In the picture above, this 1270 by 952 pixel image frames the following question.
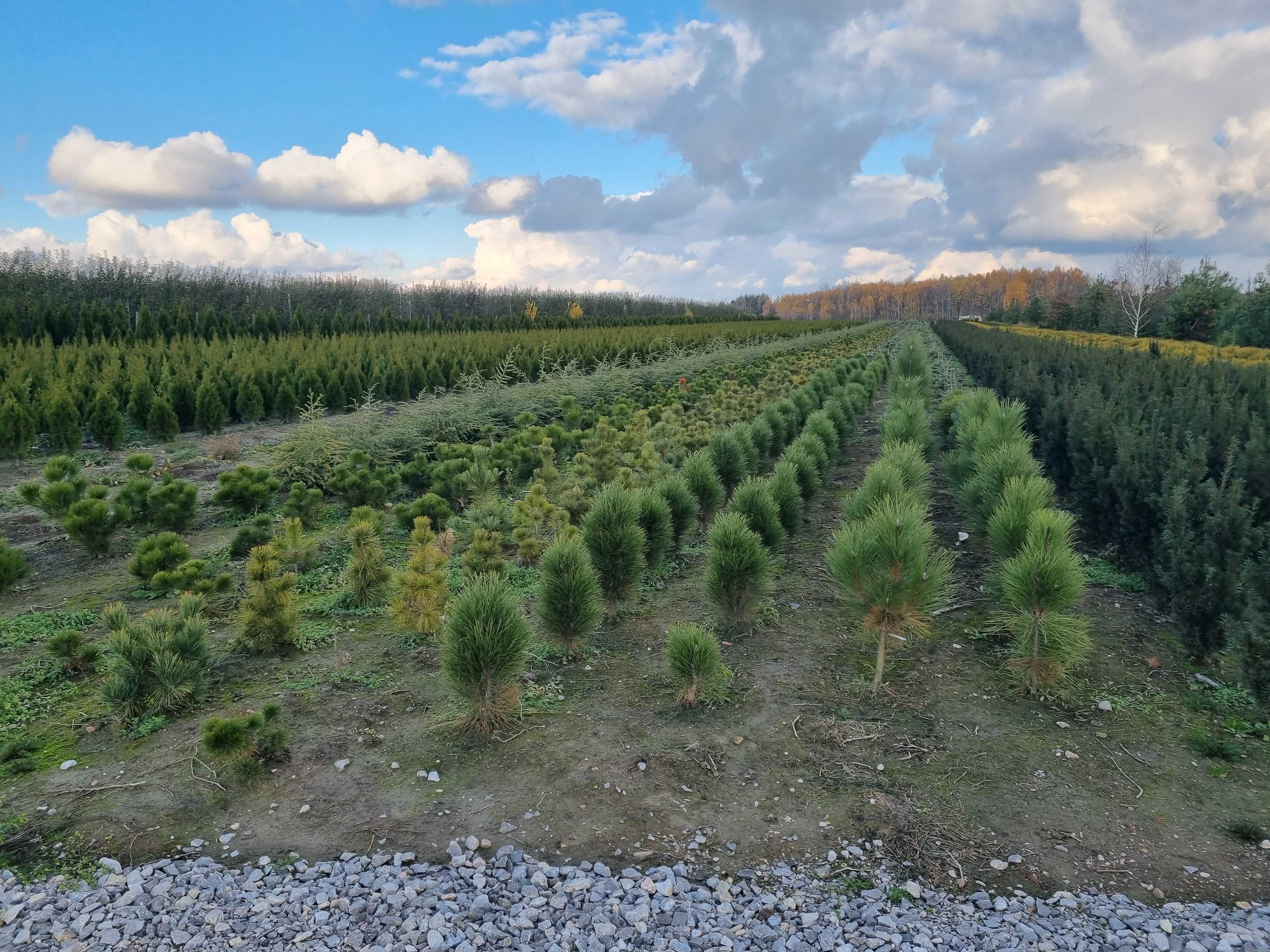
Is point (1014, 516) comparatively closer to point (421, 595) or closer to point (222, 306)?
point (421, 595)

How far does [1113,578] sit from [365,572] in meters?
6.87

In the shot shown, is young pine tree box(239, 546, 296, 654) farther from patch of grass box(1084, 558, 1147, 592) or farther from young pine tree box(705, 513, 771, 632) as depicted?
patch of grass box(1084, 558, 1147, 592)

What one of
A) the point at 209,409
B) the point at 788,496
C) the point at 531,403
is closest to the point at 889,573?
the point at 788,496

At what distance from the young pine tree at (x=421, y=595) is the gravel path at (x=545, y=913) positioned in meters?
2.09

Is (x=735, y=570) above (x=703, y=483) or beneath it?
beneath

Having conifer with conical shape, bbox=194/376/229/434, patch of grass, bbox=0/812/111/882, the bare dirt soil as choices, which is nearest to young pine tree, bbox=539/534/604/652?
the bare dirt soil

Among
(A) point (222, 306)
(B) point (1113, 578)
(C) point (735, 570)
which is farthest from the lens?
(A) point (222, 306)

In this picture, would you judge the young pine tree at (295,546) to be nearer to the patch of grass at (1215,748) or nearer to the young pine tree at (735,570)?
the young pine tree at (735,570)

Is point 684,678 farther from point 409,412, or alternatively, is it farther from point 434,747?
point 409,412

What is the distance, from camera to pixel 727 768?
391 centimetres

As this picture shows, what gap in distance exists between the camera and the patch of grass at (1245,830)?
3.39 meters

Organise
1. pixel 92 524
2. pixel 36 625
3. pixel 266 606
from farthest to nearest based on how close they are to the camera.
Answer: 1. pixel 92 524
2. pixel 36 625
3. pixel 266 606

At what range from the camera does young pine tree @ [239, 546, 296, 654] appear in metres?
4.94

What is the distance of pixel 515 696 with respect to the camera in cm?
429
